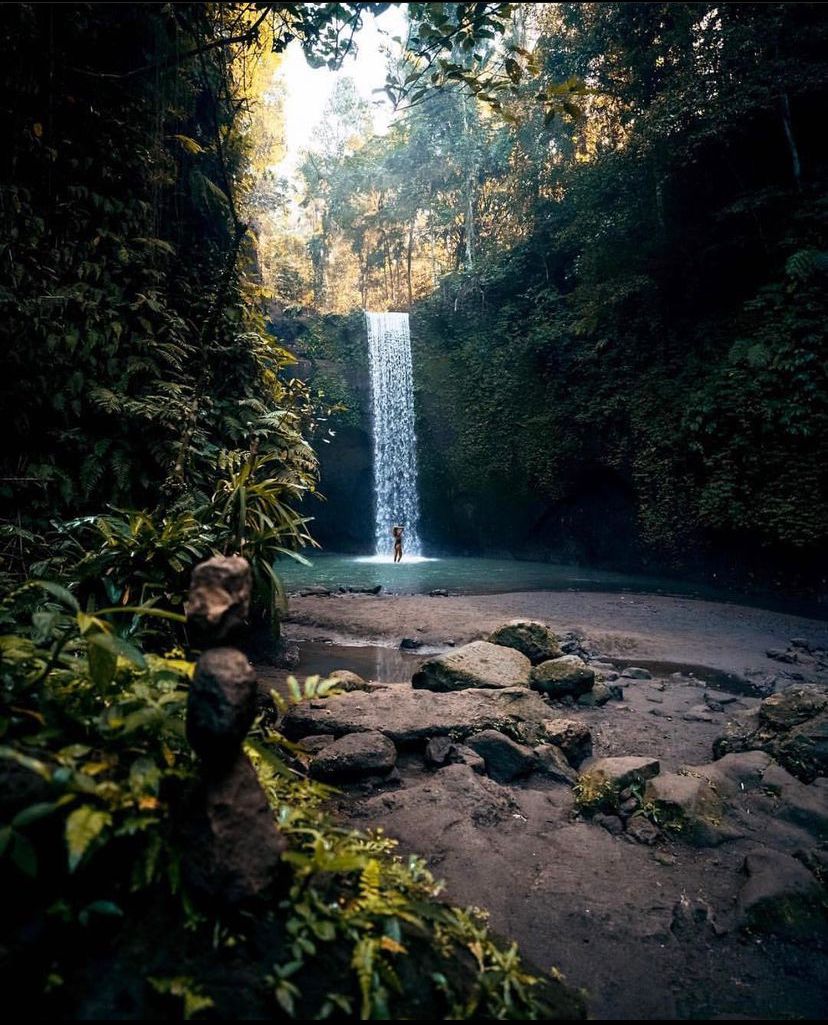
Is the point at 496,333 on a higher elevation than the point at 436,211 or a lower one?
lower

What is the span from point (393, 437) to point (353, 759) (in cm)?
1636

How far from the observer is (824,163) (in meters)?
10.3

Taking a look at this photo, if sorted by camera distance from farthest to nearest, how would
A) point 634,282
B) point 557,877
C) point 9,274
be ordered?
point 634,282
point 9,274
point 557,877

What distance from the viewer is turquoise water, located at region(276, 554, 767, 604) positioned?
10969mm

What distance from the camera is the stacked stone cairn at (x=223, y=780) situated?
1.45 meters

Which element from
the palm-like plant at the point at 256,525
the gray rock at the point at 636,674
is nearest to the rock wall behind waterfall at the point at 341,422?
the gray rock at the point at 636,674

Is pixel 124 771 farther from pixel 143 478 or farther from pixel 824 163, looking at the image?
pixel 824 163

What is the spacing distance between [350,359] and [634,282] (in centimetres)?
1052

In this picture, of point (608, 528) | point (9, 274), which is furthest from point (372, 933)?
point (608, 528)

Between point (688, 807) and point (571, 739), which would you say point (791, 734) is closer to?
point (688, 807)

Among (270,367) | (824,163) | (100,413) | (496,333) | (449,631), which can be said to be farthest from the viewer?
(496,333)

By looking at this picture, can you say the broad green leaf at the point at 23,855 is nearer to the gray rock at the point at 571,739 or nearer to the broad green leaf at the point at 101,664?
the broad green leaf at the point at 101,664

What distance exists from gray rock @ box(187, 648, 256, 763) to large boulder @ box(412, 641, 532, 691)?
3250mm

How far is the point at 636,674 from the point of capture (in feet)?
19.2
